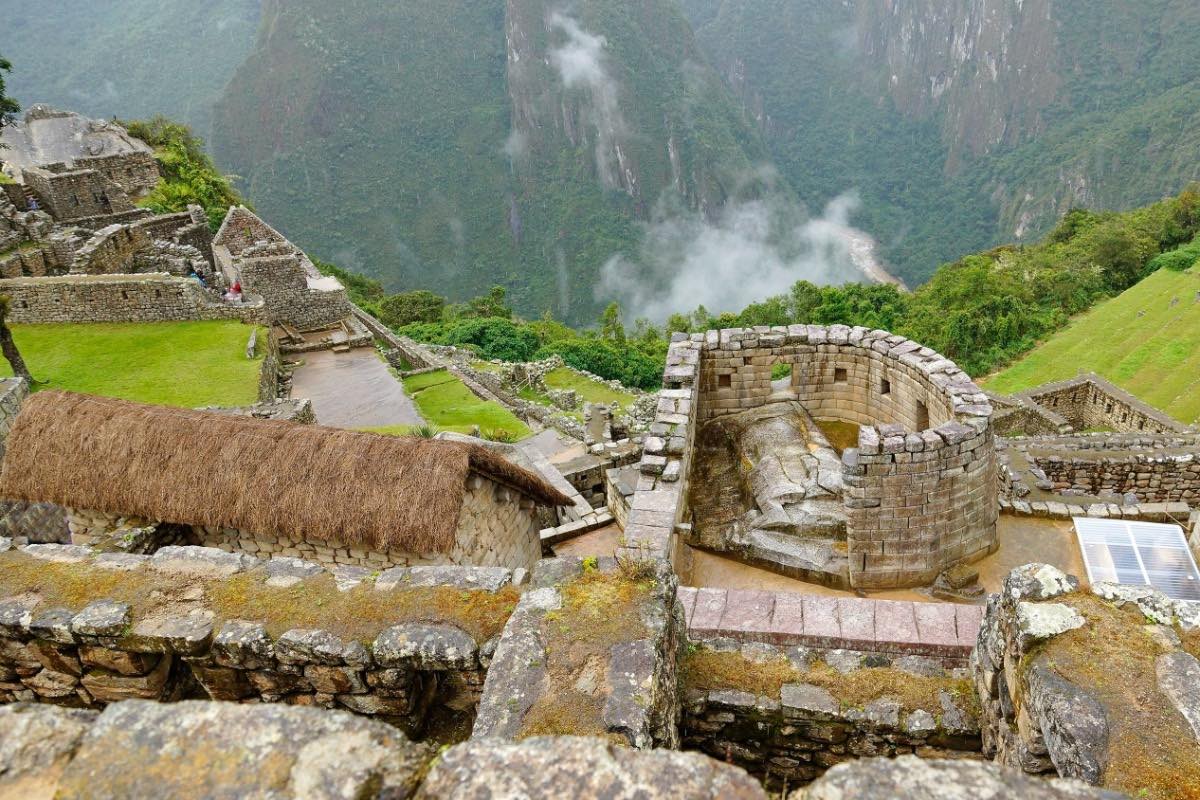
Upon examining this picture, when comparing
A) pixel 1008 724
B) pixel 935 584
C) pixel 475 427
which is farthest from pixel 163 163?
pixel 1008 724

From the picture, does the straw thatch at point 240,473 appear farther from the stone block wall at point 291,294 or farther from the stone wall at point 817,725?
the stone block wall at point 291,294

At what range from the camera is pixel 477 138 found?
13800 centimetres

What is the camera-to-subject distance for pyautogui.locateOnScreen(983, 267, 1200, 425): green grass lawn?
2689cm

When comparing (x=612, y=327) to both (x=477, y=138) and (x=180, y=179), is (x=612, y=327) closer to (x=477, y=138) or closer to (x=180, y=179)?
(x=180, y=179)

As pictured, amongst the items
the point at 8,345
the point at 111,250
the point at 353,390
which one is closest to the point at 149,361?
the point at 8,345

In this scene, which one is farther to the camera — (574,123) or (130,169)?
(574,123)

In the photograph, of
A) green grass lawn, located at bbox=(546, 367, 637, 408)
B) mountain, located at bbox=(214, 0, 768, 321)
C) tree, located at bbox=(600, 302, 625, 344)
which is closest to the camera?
green grass lawn, located at bbox=(546, 367, 637, 408)

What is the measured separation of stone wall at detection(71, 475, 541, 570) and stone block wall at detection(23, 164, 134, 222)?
22.4 metres

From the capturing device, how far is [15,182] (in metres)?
23.9

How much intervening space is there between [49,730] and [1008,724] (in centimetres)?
437

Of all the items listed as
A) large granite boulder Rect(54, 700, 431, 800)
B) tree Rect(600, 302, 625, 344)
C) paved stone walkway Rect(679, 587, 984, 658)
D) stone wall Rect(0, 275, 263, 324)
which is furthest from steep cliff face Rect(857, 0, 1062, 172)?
large granite boulder Rect(54, 700, 431, 800)

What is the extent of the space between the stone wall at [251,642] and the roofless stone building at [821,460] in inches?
141

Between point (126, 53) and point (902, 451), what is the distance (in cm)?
15061

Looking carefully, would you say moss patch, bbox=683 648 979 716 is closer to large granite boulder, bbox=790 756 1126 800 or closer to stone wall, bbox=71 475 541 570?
stone wall, bbox=71 475 541 570
